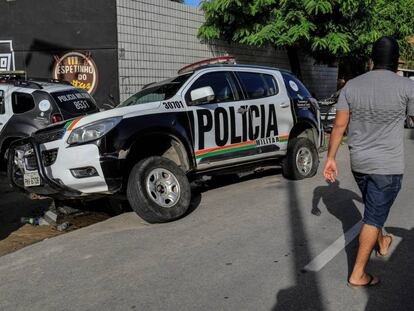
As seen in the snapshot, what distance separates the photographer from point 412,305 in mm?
3678

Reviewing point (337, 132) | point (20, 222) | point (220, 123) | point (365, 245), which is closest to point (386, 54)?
point (337, 132)

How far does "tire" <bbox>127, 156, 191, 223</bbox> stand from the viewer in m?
5.79

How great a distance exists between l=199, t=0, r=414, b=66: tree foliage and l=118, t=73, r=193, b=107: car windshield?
6.85m

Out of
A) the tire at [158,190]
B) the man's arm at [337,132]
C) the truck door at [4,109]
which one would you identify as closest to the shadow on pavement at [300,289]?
the man's arm at [337,132]

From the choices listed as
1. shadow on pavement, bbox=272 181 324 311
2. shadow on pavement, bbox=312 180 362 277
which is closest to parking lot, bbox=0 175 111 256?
shadow on pavement, bbox=272 181 324 311

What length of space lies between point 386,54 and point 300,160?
15.5ft

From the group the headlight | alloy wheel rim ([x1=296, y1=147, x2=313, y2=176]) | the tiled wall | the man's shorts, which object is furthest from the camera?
the tiled wall

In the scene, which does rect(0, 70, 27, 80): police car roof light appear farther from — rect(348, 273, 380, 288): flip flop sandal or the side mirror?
rect(348, 273, 380, 288): flip flop sandal

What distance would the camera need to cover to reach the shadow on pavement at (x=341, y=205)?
5102mm

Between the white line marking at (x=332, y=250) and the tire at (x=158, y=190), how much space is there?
1.90m

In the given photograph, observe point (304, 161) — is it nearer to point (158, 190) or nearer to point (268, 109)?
point (268, 109)

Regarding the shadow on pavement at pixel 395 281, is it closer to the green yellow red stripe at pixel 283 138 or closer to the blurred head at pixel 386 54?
the blurred head at pixel 386 54

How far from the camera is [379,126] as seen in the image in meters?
3.82

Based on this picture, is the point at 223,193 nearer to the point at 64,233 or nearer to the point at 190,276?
the point at 64,233
